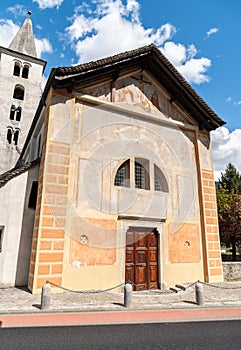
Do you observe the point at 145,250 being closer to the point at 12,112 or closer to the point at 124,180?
the point at 124,180

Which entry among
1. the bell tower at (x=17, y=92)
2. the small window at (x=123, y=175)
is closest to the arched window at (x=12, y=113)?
the bell tower at (x=17, y=92)

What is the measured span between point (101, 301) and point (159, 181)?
5954 millimetres

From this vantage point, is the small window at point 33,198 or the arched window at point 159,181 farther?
the arched window at point 159,181

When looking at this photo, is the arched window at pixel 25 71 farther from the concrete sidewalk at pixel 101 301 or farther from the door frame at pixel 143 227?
the concrete sidewalk at pixel 101 301

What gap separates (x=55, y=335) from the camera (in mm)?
4902

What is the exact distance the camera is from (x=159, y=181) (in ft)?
37.3

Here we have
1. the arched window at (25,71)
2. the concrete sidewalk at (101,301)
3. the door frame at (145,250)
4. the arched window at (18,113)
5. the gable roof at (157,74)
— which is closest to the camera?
the concrete sidewalk at (101,301)

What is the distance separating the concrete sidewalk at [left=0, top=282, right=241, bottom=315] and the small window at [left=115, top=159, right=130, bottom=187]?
435cm

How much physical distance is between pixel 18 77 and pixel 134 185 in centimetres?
2129

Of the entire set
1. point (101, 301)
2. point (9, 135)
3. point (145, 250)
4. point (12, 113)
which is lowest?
point (101, 301)

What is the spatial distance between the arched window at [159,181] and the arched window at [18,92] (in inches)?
805

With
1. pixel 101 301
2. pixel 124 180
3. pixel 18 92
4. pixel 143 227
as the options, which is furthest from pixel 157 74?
pixel 18 92

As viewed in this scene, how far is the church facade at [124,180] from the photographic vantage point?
862 centimetres

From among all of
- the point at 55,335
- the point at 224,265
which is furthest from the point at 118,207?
the point at 224,265
